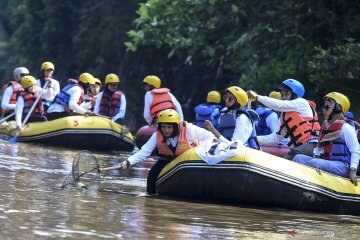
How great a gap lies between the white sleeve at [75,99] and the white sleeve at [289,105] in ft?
20.4

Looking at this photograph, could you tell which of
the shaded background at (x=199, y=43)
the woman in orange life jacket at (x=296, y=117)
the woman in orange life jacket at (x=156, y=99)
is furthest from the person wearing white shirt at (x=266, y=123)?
the woman in orange life jacket at (x=296, y=117)

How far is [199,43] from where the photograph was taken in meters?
24.5

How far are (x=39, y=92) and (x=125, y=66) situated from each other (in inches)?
524

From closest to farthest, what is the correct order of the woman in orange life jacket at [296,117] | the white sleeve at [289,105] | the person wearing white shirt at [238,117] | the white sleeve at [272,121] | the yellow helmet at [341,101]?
the yellow helmet at [341,101]
the person wearing white shirt at [238,117]
the white sleeve at [289,105]
the woman in orange life jacket at [296,117]
the white sleeve at [272,121]

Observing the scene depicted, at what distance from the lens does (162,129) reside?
11.1 meters

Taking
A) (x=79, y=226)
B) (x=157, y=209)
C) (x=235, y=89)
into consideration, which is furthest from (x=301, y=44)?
(x=79, y=226)

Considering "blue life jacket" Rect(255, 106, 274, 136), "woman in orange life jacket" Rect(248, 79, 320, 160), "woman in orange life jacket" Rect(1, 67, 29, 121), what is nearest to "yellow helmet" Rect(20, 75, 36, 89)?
"woman in orange life jacket" Rect(1, 67, 29, 121)

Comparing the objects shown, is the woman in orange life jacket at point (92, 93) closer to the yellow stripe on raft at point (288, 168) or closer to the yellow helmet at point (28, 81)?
the yellow helmet at point (28, 81)

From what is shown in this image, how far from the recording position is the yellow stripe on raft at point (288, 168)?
10602 mm

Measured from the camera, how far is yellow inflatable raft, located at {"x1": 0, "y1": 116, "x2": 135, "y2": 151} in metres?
18.0

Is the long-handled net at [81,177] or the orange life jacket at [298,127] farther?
the orange life jacket at [298,127]

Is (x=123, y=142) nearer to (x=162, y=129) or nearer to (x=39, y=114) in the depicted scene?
(x=39, y=114)

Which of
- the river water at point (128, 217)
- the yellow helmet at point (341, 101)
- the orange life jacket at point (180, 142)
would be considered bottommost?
the river water at point (128, 217)

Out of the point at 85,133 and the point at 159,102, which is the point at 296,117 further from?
the point at 85,133
